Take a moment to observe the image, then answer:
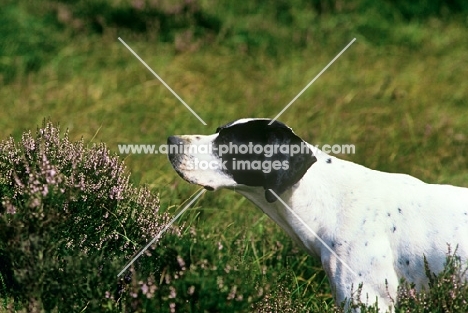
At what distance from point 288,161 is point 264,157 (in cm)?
13

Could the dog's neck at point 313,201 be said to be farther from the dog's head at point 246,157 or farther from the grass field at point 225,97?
the grass field at point 225,97

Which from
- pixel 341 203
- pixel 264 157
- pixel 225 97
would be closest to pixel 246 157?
pixel 264 157

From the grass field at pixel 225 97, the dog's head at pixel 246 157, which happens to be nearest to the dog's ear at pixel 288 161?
the dog's head at pixel 246 157

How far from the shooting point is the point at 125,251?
12.6 ft

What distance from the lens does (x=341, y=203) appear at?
3.74 meters

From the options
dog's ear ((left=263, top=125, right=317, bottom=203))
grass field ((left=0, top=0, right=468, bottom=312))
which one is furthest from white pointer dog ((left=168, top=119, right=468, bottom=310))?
grass field ((left=0, top=0, right=468, bottom=312))

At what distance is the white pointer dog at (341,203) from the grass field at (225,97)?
27 centimetres

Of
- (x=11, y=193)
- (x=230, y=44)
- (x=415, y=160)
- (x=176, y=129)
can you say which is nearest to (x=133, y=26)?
(x=230, y=44)

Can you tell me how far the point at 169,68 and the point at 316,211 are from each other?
421cm

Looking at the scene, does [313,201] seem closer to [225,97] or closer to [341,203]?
[341,203]

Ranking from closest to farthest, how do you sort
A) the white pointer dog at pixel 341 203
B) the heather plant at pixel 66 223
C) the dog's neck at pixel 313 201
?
the heather plant at pixel 66 223 < the white pointer dog at pixel 341 203 < the dog's neck at pixel 313 201

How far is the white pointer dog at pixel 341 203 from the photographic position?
3.59m

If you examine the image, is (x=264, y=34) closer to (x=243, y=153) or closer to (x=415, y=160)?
(x=415, y=160)

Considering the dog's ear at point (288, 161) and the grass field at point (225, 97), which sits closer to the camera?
the grass field at point (225, 97)
